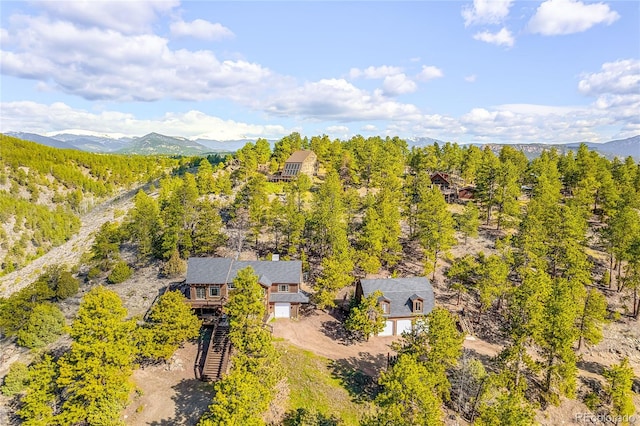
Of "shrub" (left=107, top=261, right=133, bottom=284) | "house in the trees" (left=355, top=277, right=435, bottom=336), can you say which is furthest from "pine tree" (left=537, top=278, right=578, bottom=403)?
"shrub" (left=107, top=261, right=133, bottom=284)

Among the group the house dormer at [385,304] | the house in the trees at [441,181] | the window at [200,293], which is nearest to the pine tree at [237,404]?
the window at [200,293]

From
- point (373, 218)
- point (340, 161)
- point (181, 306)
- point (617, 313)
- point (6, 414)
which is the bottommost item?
point (6, 414)

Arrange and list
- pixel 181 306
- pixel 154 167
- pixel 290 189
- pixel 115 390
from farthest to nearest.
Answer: pixel 154 167, pixel 290 189, pixel 181 306, pixel 115 390

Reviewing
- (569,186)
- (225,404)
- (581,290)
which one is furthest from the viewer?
(569,186)

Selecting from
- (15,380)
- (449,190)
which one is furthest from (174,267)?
(449,190)

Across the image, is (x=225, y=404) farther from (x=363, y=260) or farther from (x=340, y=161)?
(x=340, y=161)

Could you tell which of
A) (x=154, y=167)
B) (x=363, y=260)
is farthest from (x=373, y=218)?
(x=154, y=167)
